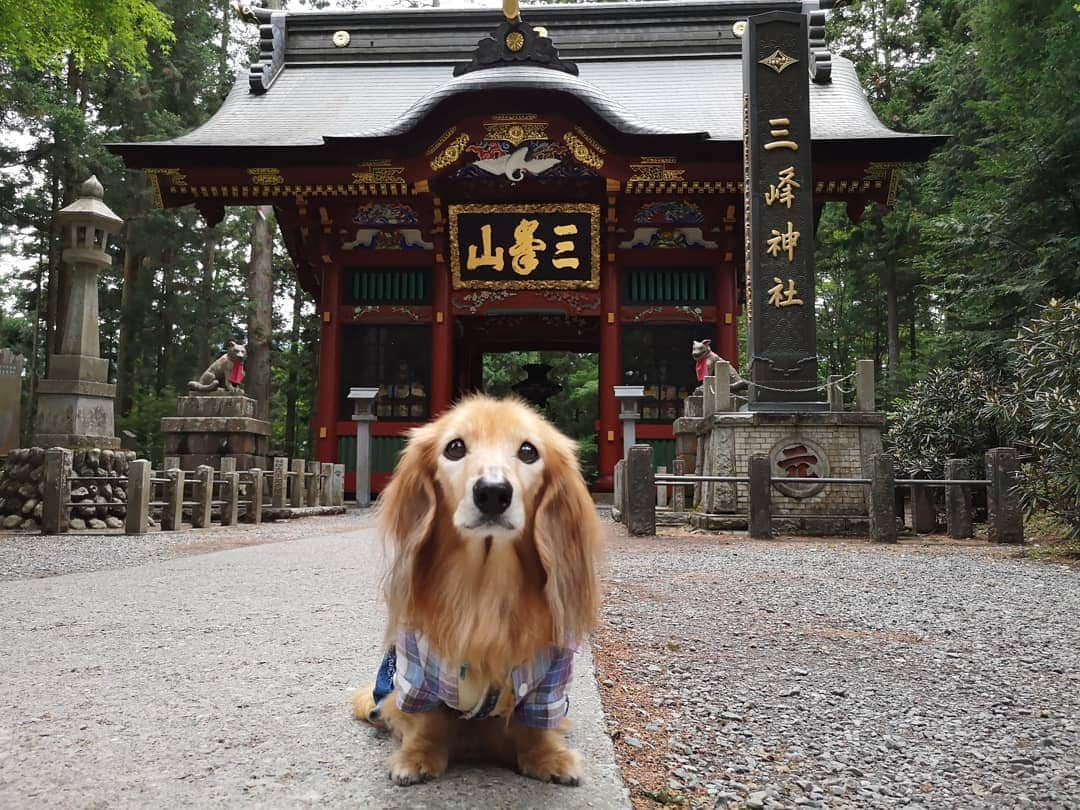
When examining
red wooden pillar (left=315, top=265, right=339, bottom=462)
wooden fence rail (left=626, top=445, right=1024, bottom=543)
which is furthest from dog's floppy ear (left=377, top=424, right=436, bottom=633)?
red wooden pillar (left=315, top=265, right=339, bottom=462)

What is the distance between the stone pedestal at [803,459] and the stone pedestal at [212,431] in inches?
277

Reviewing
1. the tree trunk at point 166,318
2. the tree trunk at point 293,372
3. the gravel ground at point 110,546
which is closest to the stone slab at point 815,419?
the gravel ground at point 110,546

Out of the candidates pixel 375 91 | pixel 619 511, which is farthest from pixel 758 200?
pixel 375 91

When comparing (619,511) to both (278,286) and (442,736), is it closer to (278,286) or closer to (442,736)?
(442,736)

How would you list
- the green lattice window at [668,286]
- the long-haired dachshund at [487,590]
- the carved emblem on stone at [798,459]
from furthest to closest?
the green lattice window at [668,286] < the carved emblem on stone at [798,459] < the long-haired dachshund at [487,590]

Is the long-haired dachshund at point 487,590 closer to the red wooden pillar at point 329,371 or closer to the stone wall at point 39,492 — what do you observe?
the stone wall at point 39,492

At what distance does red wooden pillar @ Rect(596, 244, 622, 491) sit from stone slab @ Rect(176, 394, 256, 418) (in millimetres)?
5846

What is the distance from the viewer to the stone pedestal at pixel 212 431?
37.7ft

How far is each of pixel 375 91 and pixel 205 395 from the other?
7.61m

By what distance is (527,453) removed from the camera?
5.47 ft

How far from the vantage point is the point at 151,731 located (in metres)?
1.96

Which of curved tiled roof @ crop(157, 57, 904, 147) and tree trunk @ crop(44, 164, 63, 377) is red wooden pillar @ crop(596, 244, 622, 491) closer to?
curved tiled roof @ crop(157, 57, 904, 147)

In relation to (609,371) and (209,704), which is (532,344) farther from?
(209,704)

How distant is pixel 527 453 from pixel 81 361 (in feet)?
29.7
